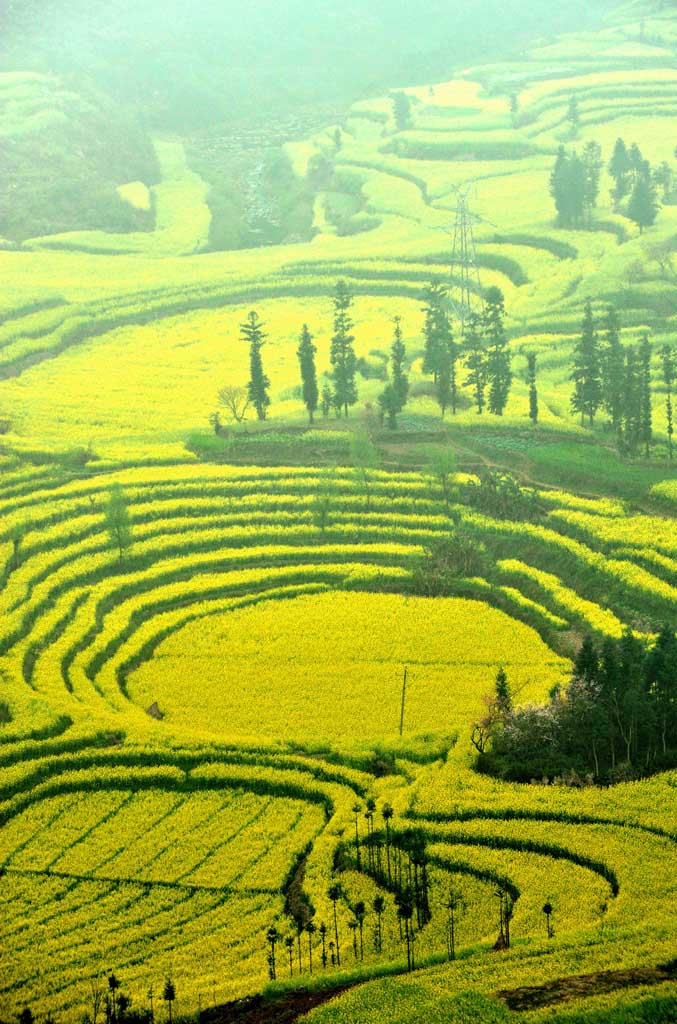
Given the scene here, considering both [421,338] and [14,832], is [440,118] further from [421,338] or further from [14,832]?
[14,832]

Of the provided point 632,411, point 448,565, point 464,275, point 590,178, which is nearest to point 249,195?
point 590,178

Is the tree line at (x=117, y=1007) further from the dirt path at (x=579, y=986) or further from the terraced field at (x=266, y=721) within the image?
the dirt path at (x=579, y=986)

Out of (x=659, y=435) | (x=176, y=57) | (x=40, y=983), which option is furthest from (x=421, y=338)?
(x=176, y=57)

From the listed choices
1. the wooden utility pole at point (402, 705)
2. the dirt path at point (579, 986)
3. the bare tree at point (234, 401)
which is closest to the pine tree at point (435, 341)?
the bare tree at point (234, 401)

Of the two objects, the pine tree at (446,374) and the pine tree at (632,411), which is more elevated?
the pine tree at (446,374)

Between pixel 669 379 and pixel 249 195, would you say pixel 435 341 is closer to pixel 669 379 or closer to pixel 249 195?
pixel 669 379

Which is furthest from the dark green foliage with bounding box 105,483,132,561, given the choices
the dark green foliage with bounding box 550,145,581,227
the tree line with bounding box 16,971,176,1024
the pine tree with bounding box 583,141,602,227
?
the pine tree with bounding box 583,141,602,227
